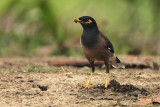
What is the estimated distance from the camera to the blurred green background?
862cm

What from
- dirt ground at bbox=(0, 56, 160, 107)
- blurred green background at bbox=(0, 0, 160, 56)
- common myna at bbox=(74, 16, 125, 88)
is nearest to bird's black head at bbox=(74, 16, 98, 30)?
common myna at bbox=(74, 16, 125, 88)

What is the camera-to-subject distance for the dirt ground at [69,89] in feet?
12.7

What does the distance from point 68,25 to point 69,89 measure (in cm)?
507

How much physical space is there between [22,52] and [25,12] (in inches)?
54.5

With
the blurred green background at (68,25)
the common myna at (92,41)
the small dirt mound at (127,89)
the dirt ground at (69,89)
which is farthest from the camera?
the blurred green background at (68,25)

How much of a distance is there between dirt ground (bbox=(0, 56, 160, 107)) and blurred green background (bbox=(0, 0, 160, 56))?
3.22 meters

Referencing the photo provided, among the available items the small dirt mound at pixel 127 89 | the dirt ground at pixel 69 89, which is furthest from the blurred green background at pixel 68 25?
the small dirt mound at pixel 127 89

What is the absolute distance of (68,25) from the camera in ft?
30.6

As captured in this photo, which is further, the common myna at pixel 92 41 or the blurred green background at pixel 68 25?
the blurred green background at pixel 68 25

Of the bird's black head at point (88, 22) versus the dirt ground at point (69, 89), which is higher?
the bird's black head at point (88, 22)

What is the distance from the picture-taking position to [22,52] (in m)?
8.53

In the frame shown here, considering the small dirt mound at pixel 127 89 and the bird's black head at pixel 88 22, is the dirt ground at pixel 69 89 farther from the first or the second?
the bird's black head at pixel 88 22

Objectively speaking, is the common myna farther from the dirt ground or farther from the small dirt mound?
the dirt ground

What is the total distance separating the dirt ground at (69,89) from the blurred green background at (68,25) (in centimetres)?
322
